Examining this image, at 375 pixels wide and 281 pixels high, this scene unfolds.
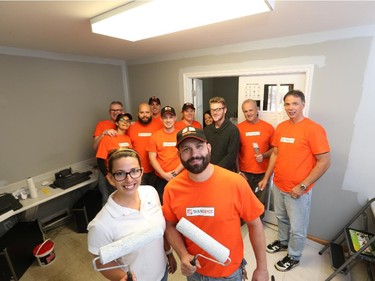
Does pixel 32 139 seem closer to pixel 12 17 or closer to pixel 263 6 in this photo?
pixel 12 17

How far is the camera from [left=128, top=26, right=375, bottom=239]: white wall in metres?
1.84

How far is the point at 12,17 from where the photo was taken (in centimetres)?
142

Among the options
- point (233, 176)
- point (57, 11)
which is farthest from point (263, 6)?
point (57, 11)

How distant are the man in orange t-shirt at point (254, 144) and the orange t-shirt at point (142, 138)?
3.76 ft

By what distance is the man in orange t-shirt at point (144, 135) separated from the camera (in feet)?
8.49

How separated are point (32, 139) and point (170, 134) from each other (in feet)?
6.03

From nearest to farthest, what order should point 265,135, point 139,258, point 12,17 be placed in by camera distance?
point 139,258 → point 12,17 → point 265,135

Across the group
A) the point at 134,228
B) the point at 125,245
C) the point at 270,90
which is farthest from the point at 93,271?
the point at 270,90

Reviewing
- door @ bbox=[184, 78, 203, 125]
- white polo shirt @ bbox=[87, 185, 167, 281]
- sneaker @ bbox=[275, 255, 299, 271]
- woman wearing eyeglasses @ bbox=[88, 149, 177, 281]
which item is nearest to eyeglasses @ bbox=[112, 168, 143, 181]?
woman wearing eyeglasses @ bbox=[88, 149, 177, 281]

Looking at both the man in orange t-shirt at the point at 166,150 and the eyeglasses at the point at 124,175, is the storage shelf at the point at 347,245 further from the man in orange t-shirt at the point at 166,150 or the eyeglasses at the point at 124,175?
the eyeglasses at the point at 124,175

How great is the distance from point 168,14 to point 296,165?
1.57 m

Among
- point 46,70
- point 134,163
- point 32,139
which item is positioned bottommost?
point 32,139

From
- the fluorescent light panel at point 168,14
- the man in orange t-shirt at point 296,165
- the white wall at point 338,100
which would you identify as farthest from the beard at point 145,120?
the man in orange t-shirt at point 296,165

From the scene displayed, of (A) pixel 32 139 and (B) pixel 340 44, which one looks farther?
(A) pixel 32 139
